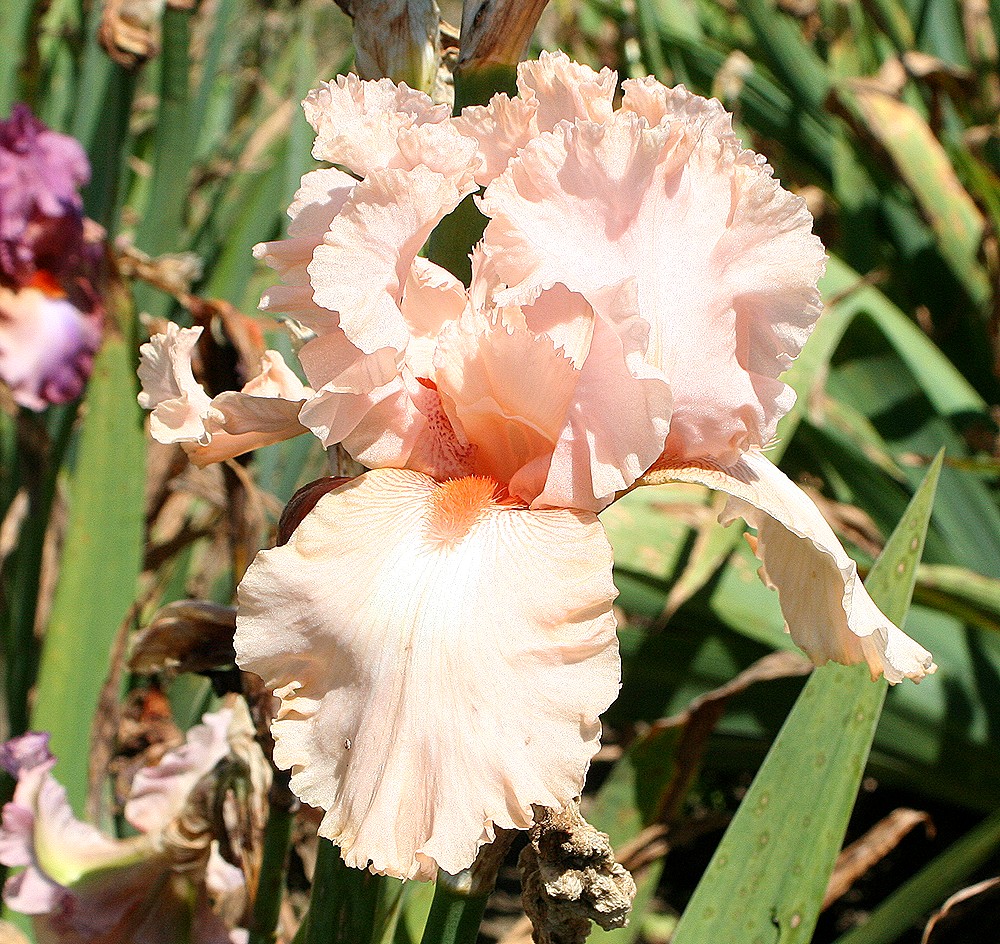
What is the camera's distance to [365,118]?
1.57 feet

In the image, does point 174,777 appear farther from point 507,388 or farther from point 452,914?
point 507,388

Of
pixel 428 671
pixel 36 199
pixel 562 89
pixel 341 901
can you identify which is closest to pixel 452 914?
pixel 341 901

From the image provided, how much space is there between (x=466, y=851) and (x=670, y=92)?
356 millimetres

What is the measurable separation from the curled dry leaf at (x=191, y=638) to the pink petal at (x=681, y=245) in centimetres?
30

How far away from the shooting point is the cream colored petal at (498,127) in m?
0.48

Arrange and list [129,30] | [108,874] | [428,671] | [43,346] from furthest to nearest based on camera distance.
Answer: [43,346]
[129,30]
[108,874]
[428,671]

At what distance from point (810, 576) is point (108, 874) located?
58cm

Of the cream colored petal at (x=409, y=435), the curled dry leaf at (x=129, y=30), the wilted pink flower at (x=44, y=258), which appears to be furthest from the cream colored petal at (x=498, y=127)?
the wilted pink flower at (x=44, y=258)

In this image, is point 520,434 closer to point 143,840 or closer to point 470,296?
point 470,296

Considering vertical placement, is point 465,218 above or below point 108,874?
above

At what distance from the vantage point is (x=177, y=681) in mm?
1107

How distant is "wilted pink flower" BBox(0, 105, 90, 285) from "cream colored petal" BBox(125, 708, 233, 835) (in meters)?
0.74

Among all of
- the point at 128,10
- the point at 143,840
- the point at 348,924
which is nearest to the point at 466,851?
the point at 348,924

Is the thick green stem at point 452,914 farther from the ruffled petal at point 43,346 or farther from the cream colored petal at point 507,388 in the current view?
the ruffled petal at point 43,346
